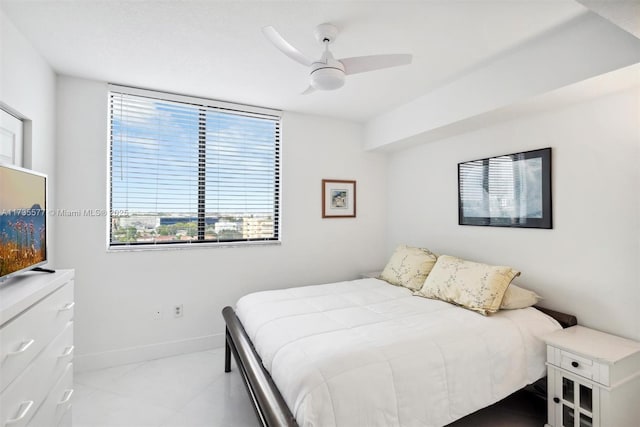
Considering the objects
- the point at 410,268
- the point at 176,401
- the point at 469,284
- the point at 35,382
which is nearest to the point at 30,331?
the point at 35,382

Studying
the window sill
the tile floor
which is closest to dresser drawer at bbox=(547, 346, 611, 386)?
the tile floor

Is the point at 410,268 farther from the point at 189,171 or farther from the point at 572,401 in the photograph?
the point at 189,171

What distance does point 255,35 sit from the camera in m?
2.03

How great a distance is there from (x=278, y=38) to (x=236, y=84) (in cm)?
139

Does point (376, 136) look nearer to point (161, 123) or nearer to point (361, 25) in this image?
point (361, 25)

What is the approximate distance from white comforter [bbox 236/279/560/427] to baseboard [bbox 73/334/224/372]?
3.52ft

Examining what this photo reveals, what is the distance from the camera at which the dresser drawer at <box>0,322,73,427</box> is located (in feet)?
3.65

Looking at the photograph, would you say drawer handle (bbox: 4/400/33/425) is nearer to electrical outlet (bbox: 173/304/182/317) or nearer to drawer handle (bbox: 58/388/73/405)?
drawer handle (bbox: 58/388/73/405)

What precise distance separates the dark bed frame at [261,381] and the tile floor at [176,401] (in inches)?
17.2

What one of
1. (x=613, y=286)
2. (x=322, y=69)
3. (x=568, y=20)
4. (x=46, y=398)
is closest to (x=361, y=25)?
(x=322, y=69)

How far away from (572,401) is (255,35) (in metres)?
3.03

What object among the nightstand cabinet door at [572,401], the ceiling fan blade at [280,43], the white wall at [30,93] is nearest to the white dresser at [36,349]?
the white wall at [30,93]

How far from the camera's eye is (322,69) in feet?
5.89

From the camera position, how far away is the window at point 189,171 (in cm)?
291
